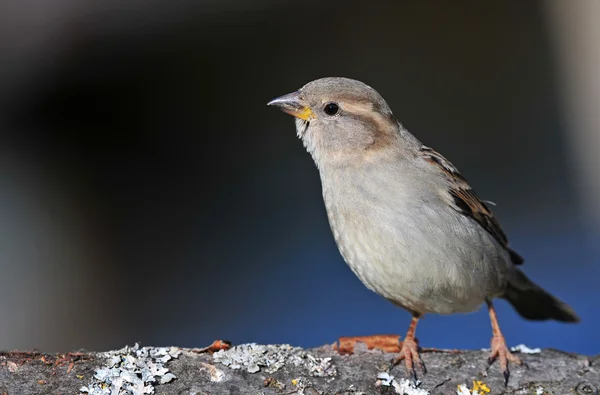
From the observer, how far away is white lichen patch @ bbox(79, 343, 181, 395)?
2633mm

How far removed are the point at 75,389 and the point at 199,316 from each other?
3633mm

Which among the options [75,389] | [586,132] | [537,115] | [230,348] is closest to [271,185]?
[537,115]

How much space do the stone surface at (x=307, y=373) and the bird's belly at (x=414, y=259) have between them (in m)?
0.32

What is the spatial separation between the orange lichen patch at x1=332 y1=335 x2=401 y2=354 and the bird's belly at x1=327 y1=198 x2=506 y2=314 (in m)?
0.26

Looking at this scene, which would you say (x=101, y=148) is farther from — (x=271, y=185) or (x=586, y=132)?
(x=586, y=132)

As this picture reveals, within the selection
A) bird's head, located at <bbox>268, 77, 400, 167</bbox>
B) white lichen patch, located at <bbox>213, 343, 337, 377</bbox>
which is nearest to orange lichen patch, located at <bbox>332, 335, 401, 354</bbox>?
white lichen patch, located at <bbox>213, 343, 337, 377</bbox>

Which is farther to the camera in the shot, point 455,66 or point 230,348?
point 455,66

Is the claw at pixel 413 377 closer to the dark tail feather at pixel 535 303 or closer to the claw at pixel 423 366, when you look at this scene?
the claw at pixel 423 366

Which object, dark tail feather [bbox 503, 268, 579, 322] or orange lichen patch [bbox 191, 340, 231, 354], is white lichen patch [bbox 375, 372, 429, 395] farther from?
dark tail feather [bbox 503, 268, 579, 322]

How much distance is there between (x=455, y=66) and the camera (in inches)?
246

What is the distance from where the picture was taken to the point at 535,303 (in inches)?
169

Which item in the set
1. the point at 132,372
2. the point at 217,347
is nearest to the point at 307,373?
the point at 217,347

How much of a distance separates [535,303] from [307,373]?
1.93 m

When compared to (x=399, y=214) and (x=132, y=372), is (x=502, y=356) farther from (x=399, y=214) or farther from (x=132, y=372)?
(x=132, y=372)
